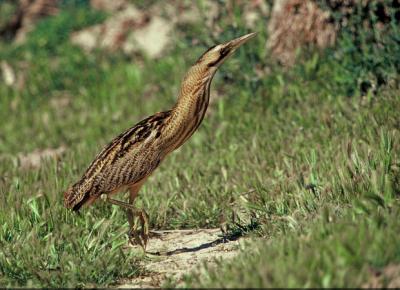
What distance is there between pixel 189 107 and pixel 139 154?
51cm

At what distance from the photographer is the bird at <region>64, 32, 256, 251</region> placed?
633 cm

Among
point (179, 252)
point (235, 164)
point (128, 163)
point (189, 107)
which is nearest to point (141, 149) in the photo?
point (128, 163)

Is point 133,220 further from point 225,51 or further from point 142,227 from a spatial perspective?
point 225,51

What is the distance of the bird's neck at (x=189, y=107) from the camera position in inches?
250

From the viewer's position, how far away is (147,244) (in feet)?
21.3

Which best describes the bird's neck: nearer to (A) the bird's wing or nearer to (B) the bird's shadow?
(A) the bird's wing

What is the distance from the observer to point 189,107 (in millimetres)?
6402

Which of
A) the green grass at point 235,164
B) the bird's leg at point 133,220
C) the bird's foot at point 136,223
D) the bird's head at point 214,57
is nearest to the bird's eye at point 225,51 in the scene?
the bird's head at point 214,57

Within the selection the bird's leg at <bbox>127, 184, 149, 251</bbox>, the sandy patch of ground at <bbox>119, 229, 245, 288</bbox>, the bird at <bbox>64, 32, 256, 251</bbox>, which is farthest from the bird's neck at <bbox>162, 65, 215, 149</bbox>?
the sandy patch of ground at <bbox>119, 229, 245, 288</bbox>

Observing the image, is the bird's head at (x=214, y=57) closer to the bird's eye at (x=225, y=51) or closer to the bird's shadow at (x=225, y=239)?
the bird's eye at (x=225, y=51)

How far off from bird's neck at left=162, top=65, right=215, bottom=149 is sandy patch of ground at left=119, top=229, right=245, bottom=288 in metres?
A: 0.70

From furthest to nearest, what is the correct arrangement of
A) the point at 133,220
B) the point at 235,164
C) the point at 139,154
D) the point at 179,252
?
the point at 235,164 < the point at 133,220 < the point at 139,154 < the point at 179,252

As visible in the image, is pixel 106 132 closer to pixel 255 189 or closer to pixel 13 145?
pixel 13 145

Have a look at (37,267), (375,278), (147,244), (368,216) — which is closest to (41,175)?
(147,244)
